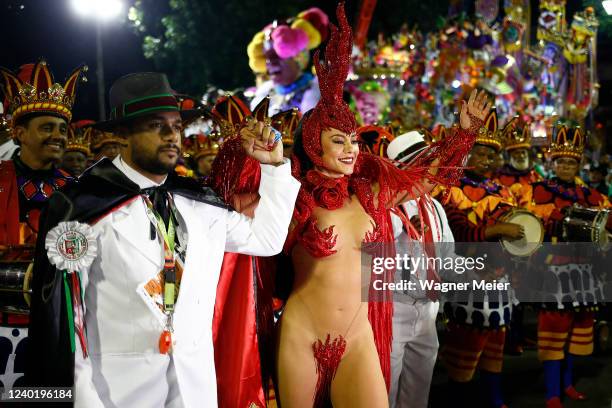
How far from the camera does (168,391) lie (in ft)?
10.7

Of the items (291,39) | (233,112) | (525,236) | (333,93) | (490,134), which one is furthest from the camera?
(291,39)

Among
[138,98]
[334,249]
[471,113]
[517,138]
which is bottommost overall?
[334,249]

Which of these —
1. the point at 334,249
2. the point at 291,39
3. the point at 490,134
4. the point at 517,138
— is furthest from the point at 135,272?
the point at 291,39

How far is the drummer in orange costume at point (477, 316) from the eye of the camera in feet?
20.9

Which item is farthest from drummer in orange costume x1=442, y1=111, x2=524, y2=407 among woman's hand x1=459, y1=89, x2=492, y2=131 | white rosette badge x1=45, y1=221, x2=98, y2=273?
white rosette badge x1=45, y1=221, x2=98, y2=273

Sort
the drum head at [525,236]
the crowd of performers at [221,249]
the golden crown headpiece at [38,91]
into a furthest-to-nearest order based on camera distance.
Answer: the drum head at [525,236], the golden crown headpiece at [38,91], the crowd of performers at [221,249]

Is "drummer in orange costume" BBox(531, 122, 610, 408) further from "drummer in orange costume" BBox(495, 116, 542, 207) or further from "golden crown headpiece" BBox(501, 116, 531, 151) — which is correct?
"golden crown headpiece" BBox(501, 116, 531, 151)

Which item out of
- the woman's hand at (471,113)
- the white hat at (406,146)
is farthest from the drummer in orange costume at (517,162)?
the woman's hand at (471,113)

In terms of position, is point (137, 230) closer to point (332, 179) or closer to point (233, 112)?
point (332, 179)

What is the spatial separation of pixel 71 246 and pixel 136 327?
45 centimetres

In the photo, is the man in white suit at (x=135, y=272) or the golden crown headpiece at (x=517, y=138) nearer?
the man in white suit at (x=135, y=272)

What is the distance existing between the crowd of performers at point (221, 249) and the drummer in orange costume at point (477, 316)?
0.72 ft

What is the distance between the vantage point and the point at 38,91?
4863mm

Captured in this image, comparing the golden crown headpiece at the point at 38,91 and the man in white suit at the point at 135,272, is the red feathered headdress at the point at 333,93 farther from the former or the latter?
the golden crown headpiece at the point at 38,91
